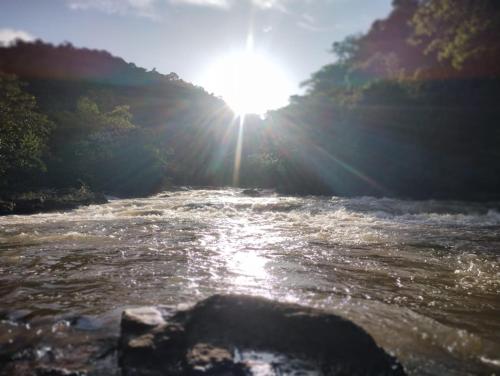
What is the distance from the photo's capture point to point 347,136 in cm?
2223

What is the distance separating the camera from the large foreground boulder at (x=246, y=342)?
2371mm

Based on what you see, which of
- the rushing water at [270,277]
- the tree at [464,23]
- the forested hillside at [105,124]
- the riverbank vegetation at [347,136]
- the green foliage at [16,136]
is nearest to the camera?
the rushing water at [270,277]

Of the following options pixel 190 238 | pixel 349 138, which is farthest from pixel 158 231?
pixel 349 138

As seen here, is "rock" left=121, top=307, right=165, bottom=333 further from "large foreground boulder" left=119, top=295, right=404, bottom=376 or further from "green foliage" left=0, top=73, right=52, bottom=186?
"green foliage" left=0, top=73, right=52, bottom=186

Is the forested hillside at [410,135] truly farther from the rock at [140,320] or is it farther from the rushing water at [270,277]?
the rock at [140,320]

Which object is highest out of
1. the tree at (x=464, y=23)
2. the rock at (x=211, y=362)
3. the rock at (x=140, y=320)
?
the tree at (x=464, y=23)

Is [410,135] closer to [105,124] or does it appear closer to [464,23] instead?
[464,23]

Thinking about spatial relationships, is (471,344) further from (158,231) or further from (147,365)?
(158,231)

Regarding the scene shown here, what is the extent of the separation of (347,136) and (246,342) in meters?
20.8

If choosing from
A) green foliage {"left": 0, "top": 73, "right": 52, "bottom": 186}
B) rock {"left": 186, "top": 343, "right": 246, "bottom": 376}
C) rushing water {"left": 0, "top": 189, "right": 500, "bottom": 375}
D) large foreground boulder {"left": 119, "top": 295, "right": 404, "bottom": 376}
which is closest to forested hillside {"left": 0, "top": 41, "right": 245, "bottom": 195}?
green foliage {"left": 0, "top": 73, "right": 52, "bottom": 186}

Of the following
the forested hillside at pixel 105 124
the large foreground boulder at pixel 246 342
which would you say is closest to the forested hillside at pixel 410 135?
the forested hillside at pixel 105 124

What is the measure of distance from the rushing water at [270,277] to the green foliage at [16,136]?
6.03 meters

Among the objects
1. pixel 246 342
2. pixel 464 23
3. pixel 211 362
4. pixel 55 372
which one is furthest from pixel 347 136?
pixel 55 372

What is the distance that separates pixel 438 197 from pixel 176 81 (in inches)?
1374
